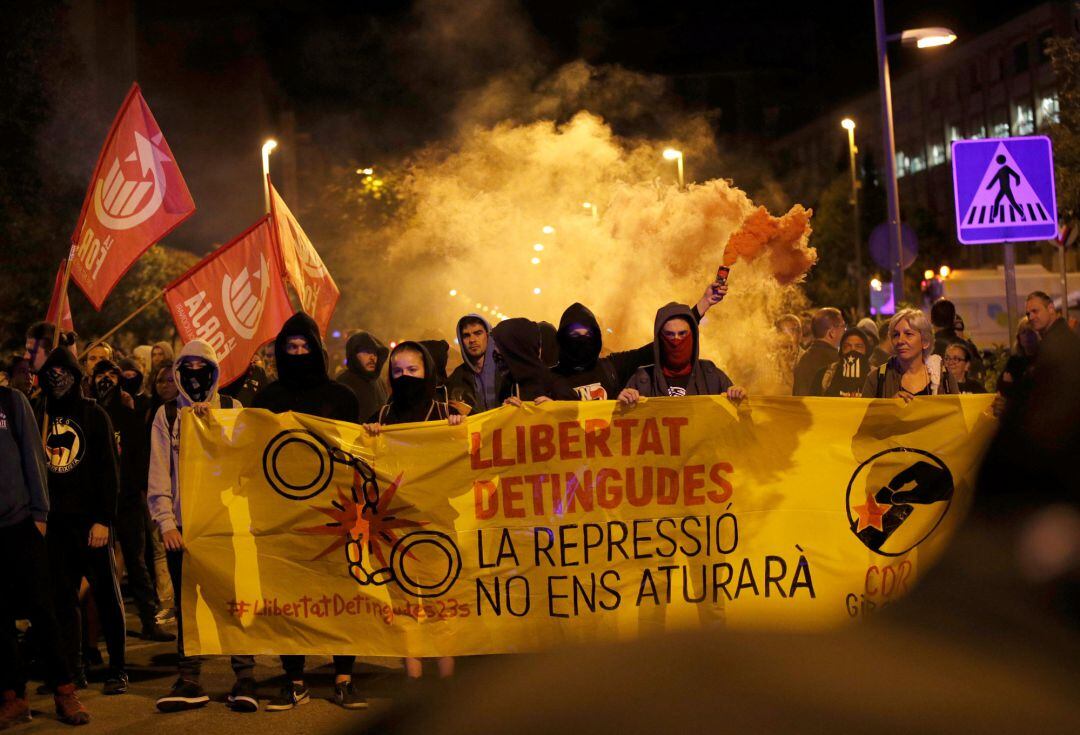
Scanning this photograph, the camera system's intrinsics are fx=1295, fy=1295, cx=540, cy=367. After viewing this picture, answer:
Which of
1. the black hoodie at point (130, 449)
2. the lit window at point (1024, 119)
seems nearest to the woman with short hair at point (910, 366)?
the black hoodie at point (130, 449)

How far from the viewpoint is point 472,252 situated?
19672mm

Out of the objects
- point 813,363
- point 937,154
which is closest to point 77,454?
point 813,363

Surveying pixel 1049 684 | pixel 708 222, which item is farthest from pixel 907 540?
pixel 708 222

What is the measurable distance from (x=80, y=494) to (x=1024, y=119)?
66.2 meters

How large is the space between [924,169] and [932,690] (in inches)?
Answer: 3228

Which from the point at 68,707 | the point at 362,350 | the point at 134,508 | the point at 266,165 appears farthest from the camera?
the point at 266,165

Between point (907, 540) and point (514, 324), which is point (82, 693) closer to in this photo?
point (514, 324)

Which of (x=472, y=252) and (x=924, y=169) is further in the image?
(x=924, y=169)

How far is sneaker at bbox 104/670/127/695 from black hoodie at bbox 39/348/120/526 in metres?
0.83

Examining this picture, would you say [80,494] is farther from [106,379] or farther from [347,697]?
[106,379]

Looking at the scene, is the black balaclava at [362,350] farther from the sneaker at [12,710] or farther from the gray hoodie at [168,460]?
the sneaker at [12,710]

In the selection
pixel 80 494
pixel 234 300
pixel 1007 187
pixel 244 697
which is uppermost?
pixel 1007 187

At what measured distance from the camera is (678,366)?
6.77 meters

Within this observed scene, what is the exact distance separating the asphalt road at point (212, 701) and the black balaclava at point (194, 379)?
161 cm
